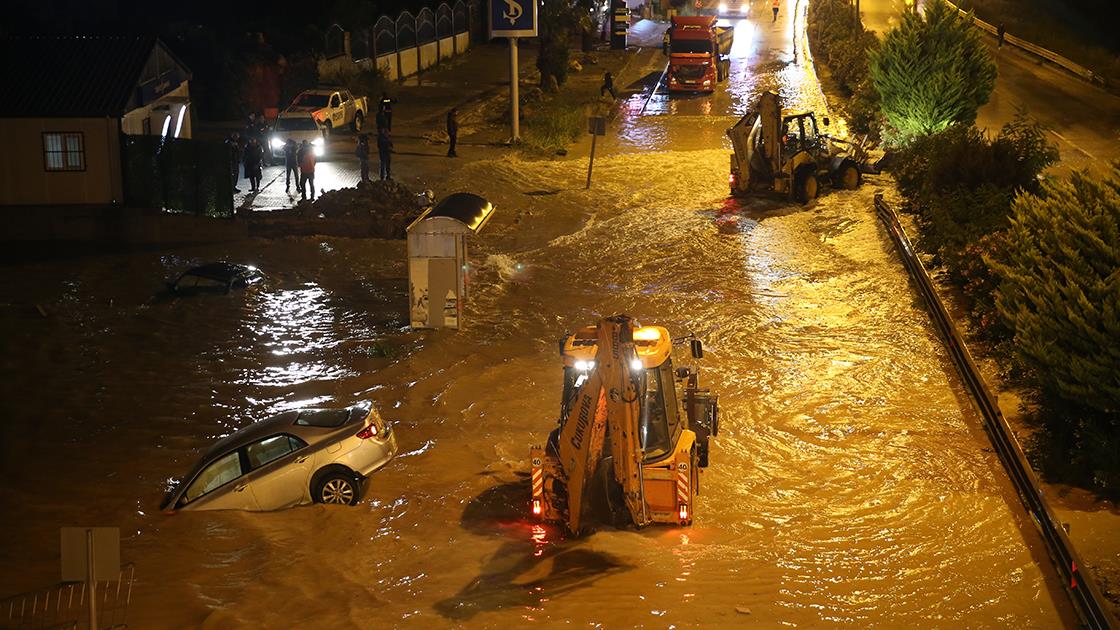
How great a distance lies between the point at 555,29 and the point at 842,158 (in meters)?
26.1

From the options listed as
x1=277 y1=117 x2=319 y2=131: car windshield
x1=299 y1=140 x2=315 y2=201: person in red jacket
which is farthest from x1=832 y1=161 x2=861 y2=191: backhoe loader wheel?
x1=277 y1=117 x2=319 y2=131: car windshield

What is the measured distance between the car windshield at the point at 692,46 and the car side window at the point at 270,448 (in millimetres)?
38825

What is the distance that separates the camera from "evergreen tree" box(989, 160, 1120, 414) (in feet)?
51.3

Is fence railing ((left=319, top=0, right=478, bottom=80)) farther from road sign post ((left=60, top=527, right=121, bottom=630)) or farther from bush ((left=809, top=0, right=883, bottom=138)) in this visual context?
road sign post ((left=60, top=527, right=121, bottom=630))

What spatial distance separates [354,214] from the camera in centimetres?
3059

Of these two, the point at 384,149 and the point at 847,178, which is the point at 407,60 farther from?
the point at 847,178

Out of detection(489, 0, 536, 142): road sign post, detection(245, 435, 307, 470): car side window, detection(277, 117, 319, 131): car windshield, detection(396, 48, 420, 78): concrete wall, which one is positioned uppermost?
detection(489, 0, 536, 142): road sign post

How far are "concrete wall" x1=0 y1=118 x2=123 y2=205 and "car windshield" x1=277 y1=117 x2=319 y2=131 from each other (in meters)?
8.48

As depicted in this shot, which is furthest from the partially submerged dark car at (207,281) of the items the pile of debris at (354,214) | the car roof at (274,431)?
the car roof at (274,431)

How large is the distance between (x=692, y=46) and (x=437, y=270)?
31071 millimetres

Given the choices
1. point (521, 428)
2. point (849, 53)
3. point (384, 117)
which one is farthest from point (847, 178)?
point (849, 53)

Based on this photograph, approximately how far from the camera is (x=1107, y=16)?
3120 inches

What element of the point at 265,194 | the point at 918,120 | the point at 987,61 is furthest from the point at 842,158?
the point at 265,194

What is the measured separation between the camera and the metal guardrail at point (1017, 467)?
12.4 metres
